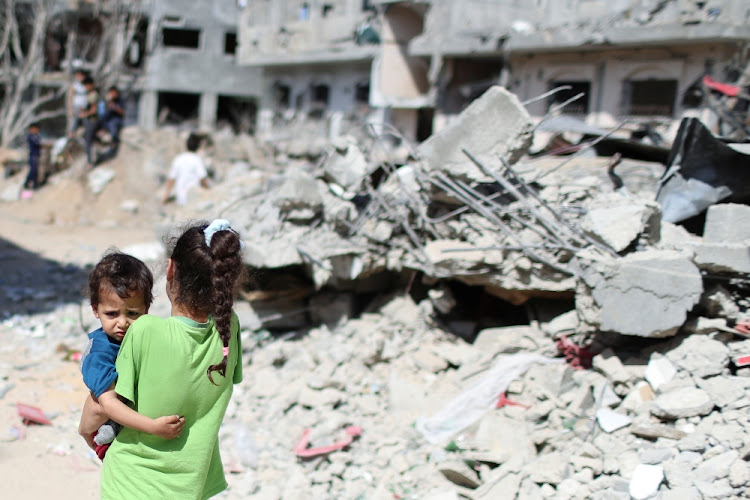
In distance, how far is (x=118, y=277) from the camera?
2039 millimetres

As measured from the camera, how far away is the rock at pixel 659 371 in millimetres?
4027

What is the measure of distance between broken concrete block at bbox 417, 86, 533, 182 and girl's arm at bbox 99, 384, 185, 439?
3669mm

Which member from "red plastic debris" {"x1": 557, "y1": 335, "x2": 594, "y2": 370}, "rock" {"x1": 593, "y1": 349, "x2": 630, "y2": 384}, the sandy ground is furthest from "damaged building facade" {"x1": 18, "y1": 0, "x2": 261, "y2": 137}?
"rock" {"x1": 593, "y1": 349, "x2": 630, "y2": 384}

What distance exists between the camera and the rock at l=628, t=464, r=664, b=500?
3.35 metres

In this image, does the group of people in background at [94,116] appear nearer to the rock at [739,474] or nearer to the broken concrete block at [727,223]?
the broken concrete block at [727,223]

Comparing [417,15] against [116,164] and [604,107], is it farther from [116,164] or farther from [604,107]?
[116,164]

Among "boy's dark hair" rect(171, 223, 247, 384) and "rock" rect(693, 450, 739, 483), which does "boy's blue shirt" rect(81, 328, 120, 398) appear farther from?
"rock" rect(693, 450, 739, 483)

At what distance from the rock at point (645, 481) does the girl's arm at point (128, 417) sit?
8.57 ft

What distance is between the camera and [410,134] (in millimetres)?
19453

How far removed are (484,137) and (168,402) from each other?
3.91 m

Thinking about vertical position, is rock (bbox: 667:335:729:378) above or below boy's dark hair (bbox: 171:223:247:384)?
below

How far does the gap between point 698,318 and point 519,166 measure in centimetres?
203

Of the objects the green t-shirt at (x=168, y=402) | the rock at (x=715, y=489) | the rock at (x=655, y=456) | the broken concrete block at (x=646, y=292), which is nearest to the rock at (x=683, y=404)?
the rock at (x=655, y=456)

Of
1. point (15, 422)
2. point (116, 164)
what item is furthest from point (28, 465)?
point (116, 164)
